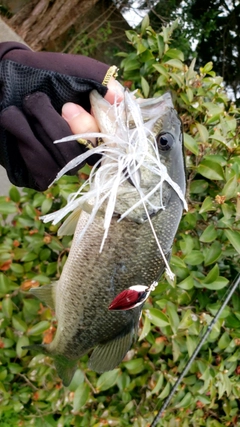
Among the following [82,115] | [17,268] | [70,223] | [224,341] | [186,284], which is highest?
[82,115]

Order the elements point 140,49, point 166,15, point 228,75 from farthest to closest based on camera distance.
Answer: point 228,75
point 166,15
point 140,49

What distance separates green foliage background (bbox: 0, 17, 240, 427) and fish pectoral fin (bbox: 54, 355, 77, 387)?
19 centimetres

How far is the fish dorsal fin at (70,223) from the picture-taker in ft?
4.19

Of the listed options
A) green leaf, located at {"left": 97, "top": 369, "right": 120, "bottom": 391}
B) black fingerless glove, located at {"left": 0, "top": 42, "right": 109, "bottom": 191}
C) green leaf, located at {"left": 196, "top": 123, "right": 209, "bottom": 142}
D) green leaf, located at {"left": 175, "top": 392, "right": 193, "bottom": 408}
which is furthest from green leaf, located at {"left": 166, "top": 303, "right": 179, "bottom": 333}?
black fingerless glove, located at {"left": 0, "top": 42, "right": 109, "bottom": 191}

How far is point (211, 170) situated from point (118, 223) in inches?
25.2

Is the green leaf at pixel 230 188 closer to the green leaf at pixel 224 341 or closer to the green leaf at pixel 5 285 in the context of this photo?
the green leaf at pixel 224 341

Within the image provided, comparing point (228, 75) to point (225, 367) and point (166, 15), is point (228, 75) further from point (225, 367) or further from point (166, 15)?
point (225, 367)

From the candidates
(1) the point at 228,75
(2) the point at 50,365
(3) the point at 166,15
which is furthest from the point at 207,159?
(1) the point at 228,75

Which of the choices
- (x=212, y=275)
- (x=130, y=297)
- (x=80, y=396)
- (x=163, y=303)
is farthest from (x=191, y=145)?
(x=80, y=396)

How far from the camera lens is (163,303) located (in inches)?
68.3

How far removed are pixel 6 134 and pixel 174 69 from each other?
120 centimetres

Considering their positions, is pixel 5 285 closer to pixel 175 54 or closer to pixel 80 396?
pixel 80 396

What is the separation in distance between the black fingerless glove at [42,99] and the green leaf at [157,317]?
2.41ft

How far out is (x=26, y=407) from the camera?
211 centimetres
